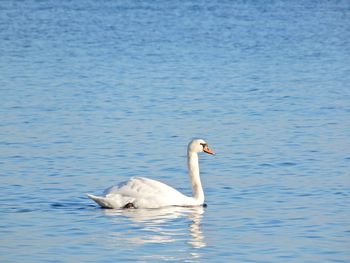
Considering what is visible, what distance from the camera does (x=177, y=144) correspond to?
20.5 m

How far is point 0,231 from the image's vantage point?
14.1 metres

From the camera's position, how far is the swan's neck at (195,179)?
15.9m

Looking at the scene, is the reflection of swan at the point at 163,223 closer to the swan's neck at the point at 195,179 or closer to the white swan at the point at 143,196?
the white swan at the point at 143,196

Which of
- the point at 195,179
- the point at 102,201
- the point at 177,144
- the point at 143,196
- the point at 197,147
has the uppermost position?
the point at 177,144

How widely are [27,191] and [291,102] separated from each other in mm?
10604

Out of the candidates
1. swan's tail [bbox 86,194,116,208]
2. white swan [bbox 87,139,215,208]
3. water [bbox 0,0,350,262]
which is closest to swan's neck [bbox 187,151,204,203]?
white swan [bbox 87,139,215,208]

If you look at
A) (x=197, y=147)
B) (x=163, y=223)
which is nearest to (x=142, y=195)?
(x=163, y=223)

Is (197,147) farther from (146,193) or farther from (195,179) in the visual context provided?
(146,193)

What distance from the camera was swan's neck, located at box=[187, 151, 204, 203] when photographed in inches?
627

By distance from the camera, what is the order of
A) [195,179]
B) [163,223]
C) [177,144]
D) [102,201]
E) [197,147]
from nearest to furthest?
[163,223]
[102,201]
[195,179]
[197,147]
[177,144]

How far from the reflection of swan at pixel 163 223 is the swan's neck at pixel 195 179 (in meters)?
0.20

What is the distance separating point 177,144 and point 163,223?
5.78 m

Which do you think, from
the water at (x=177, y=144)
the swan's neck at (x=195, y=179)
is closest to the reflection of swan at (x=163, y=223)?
the water at (x=177, y=144)

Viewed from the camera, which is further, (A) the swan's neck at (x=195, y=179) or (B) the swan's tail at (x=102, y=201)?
(A) the swan's neck at (x=195, y=179)
